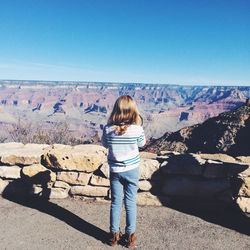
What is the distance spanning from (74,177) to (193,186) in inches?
87.4

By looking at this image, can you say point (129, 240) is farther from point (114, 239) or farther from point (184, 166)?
point (184, 166)

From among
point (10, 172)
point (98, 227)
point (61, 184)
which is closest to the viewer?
point (98, 227)

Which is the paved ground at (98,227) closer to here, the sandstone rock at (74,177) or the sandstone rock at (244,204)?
the sandstone rock at (244,204)

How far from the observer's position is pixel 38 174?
4469mm

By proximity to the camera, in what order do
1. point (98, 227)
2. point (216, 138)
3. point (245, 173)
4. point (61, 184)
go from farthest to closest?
1. point (216, 138)
2. point (61, 184)
3. point (245, 173)
4. point (98, 227)

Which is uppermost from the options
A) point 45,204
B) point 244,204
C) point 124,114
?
point 124,114

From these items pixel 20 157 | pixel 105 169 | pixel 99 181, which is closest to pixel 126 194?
pixel 105 169

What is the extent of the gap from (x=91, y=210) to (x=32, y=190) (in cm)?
136

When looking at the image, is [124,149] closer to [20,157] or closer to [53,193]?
[53,193]

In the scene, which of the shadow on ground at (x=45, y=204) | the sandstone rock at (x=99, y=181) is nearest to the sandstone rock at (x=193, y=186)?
the sandstone rock at (x=99, y=181)

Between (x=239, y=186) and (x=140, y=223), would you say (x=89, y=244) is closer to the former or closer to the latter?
(x=140, y=223)

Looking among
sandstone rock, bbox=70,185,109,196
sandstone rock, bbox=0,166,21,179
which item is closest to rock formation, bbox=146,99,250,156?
sandstone rock, bbox=70,185,109,196

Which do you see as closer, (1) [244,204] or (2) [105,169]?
(1) [244,204]

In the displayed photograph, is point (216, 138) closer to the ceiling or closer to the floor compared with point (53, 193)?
closer to the floor
